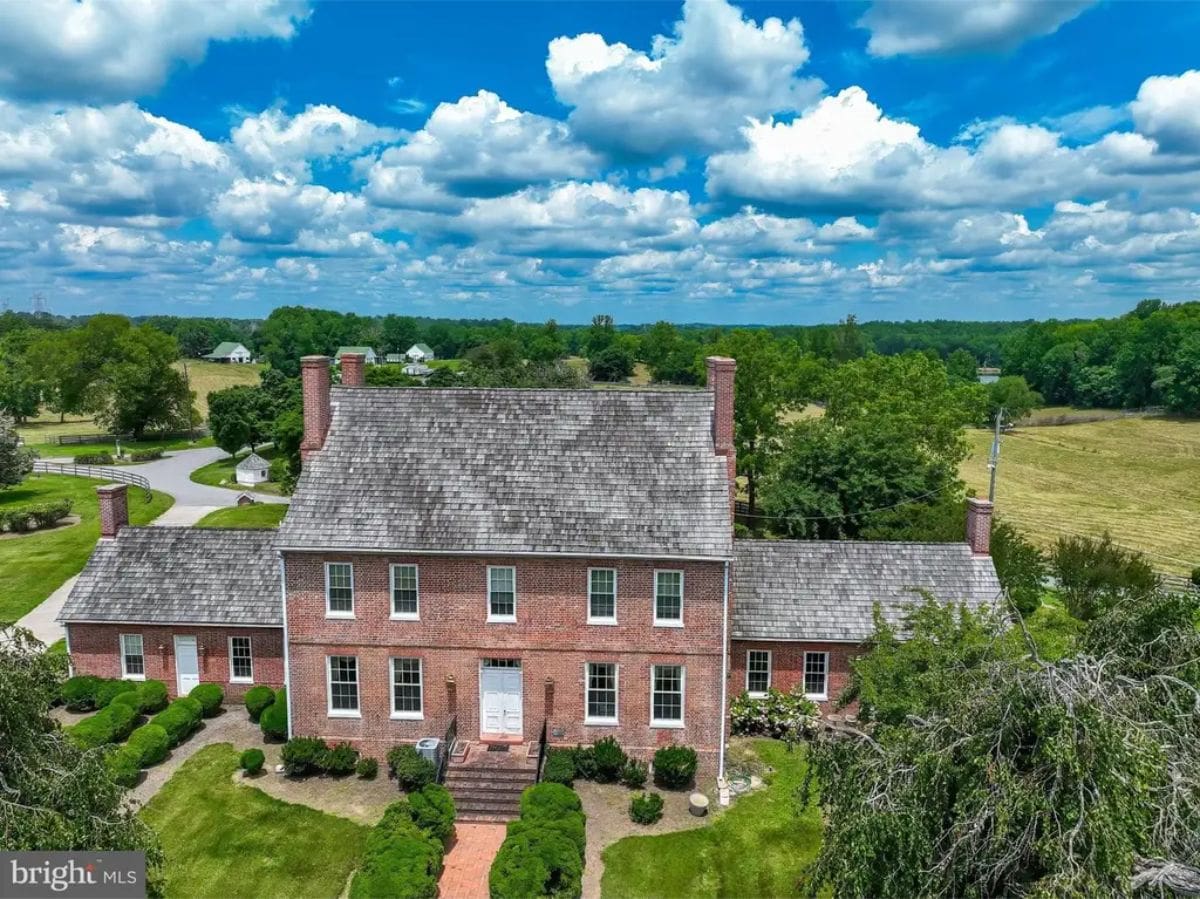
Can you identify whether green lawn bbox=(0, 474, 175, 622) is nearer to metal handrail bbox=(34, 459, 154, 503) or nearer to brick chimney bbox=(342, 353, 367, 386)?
metal handrail bbox=(34, 459, 154, 503)

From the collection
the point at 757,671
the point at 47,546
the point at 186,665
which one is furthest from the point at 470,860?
the point at 47,546

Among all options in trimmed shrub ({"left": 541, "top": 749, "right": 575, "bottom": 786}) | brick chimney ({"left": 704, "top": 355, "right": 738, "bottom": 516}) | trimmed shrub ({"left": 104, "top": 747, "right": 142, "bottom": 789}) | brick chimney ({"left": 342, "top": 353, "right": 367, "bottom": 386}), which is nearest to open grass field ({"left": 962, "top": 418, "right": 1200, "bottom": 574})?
brick chimney ({"left": 704, "top": 355, "right": 738, "bottom": 516})

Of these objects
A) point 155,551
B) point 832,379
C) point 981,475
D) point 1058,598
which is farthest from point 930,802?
point 981,475

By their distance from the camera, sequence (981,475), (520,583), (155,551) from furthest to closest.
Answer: (981,475) → (155,551) → (520,583)

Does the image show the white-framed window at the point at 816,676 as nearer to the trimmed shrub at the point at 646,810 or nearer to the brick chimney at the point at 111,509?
the trimmed shrub at the point at 646,810

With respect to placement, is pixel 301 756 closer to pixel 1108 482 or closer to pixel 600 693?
pixel 600 693

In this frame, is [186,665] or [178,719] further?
[186,665]

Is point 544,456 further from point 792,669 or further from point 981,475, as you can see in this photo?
point 981,475
